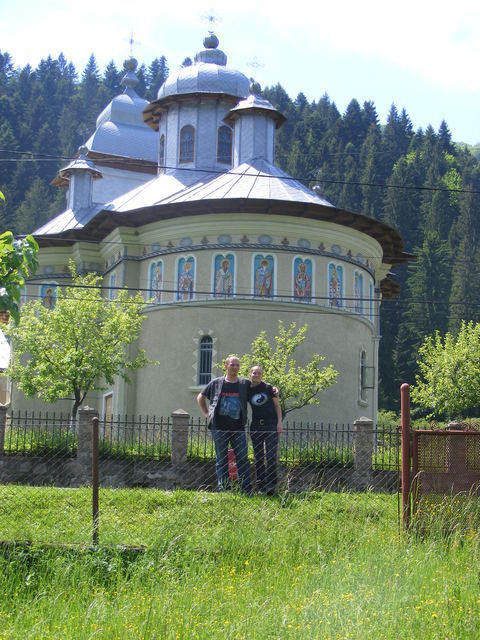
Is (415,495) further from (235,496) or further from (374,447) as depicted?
(374,447)

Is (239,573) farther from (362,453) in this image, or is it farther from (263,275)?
(263,275)

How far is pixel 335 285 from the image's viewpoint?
28.8m

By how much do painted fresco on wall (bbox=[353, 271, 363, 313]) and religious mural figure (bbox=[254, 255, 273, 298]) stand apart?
2.76 meters

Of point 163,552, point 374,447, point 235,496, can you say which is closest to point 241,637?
point 163,552

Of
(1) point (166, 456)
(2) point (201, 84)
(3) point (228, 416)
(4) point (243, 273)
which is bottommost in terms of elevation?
(1) point (166, 456)

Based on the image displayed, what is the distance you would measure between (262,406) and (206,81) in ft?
86.3

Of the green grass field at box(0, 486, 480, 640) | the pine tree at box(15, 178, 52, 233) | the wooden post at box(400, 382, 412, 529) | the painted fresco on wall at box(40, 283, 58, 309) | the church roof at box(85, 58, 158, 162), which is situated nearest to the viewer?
the green grass field at box(0, 486, 480, 640)

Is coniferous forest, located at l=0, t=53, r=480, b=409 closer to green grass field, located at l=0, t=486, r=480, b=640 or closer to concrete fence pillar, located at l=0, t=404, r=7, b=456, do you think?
concrete fence pillar, located at l=0, t=404, r=7, b=456

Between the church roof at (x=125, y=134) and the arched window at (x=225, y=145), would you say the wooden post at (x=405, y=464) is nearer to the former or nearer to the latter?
the arched window at (x=225, y=145)

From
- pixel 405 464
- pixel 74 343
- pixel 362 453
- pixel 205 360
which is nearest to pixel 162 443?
pixel 362 453

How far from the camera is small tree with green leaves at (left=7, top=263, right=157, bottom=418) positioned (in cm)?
2478

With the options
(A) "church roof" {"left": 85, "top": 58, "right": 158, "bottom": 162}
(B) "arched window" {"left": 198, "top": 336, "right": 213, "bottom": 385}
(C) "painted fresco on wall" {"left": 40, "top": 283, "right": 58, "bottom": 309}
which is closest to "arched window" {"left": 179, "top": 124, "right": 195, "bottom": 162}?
(C) "painted fresco on wall" {"left": 40, "top": 283, "right": 58, "bottom": 309}

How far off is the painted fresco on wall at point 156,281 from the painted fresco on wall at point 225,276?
6.17 ft

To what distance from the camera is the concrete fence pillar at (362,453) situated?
53.4ft
